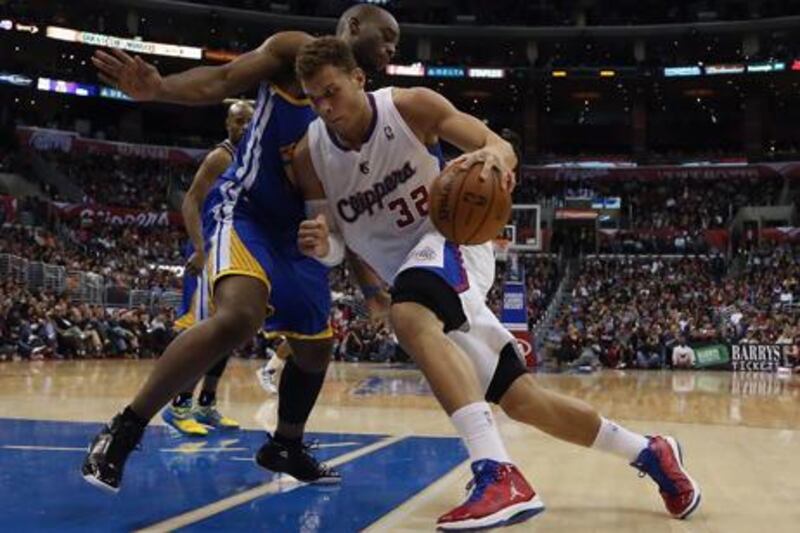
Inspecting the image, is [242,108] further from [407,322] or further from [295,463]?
[407,322]

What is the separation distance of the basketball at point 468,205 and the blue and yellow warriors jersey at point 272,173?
0.94 meters

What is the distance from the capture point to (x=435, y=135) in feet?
9.79

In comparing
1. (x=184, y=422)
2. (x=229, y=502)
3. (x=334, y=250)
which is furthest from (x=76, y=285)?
(x=334, y=250)

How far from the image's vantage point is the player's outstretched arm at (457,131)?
8.46 feet

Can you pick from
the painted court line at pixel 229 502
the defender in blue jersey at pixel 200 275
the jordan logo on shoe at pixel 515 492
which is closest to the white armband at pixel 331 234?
the painted court line at pixel 229 502

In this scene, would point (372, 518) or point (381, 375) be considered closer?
point (372, 518)

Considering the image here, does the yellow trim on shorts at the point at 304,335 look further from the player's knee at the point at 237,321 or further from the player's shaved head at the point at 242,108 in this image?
the player's shaved head at the point at 242,108

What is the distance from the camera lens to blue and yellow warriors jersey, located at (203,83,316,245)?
135 inches

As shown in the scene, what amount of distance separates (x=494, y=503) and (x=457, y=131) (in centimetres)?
111

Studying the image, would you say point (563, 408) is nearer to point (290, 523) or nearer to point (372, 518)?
point (372, 518)

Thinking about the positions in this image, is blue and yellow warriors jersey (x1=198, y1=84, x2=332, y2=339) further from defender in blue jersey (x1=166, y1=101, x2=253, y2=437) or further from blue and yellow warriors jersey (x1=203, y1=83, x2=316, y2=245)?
defender in blue jersey (x1=166, y1=101, x2=253, y2=437)

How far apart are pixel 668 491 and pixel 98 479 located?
6.02 ft

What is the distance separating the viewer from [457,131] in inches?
110

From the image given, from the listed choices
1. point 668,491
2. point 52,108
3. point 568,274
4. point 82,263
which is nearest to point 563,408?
point 668,491
